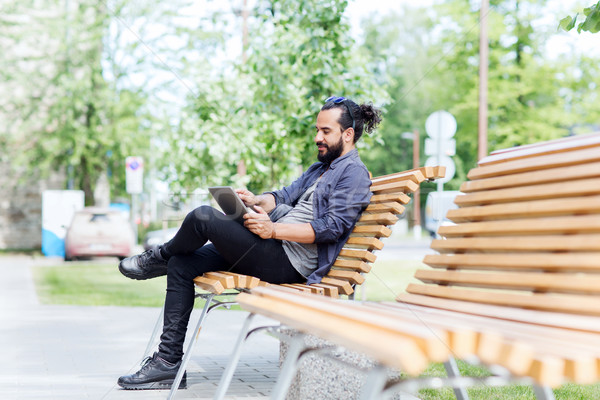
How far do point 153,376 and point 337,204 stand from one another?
1282mm

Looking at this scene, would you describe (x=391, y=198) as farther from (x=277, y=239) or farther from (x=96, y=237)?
(x=96, y=237)

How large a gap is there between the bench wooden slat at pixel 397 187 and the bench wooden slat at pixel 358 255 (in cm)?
32

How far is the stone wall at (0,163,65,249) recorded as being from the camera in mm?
29375

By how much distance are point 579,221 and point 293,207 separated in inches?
82.7

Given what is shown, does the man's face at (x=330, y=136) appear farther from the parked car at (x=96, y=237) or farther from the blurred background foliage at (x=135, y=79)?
the parked car at (x=96, y=237)

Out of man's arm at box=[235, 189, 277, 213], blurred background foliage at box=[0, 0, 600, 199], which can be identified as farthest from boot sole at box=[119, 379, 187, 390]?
blurred background foliage at box=[0, 0, 600, 199]

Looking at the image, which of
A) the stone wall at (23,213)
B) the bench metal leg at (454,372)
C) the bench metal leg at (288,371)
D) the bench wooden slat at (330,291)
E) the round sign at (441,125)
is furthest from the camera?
the stone wall at (23,213)

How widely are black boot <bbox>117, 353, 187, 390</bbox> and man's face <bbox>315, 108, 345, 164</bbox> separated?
130cm

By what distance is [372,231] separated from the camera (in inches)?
141

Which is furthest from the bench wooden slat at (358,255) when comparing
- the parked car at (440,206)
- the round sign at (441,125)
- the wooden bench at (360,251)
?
the round sign at (441,125)

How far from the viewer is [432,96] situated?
2862 centimetres

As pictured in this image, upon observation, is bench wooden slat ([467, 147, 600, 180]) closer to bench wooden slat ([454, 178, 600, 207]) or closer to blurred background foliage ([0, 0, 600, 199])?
bench wooden slat ([454, 178, 600, 207])

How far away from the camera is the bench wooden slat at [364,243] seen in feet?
11.5

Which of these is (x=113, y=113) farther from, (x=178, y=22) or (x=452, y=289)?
(x=452, y=289)
